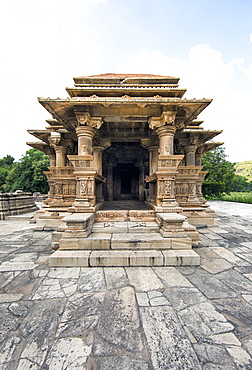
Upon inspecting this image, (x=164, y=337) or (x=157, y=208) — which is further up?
(x=157, y=208)

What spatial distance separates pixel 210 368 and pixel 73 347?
48.1 inches

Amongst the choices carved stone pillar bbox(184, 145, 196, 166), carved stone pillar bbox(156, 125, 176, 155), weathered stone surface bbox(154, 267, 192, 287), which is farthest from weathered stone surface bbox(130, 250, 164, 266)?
carved stone pillar bbox(184, 145, 196, 166)

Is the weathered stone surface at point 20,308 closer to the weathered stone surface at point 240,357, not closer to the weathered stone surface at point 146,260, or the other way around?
the weathered stone surface at point 146,260

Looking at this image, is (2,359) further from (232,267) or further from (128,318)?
(232,267)

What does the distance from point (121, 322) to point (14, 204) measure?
1047 cm

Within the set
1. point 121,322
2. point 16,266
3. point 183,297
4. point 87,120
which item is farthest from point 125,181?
point 121,322

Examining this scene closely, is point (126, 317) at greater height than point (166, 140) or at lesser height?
lesser

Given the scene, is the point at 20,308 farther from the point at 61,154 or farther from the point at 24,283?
the point at 61,154

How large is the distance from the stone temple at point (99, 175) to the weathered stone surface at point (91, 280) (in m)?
0.19

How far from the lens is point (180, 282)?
2.51 metres

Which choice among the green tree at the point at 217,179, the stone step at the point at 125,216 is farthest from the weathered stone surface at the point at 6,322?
the green tree at the point at 217,179

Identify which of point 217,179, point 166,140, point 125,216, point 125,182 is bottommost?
point 125,216

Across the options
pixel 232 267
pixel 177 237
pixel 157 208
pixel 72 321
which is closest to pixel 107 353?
pixel 72 321

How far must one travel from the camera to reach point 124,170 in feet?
35.9
